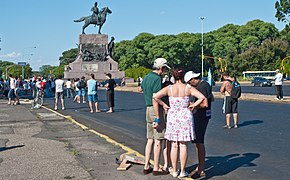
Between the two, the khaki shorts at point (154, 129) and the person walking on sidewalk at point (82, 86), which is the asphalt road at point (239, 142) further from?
the person walking on sidewalk at point (82, 86)

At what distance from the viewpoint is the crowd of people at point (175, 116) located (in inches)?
257

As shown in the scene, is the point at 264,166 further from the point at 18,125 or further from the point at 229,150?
the point at 18,125

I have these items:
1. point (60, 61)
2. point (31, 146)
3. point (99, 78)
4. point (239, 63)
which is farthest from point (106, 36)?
point (60, 61)

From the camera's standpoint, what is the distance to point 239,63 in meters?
89.6

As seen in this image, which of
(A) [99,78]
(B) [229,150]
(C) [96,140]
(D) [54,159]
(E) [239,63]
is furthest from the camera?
(E) [239,63]

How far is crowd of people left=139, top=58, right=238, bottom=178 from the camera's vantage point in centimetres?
654

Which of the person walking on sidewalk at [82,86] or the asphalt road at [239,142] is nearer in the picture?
the asphalt road at [239,142]

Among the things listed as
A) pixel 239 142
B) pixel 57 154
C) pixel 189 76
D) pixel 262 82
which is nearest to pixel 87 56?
pixel 262 82

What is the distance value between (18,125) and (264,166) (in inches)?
348

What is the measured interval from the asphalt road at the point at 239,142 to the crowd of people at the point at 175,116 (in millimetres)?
615

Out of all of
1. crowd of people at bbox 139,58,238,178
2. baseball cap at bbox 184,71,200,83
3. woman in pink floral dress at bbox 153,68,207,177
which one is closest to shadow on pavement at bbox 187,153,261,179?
crowd of people at bbox 139,58,238,178

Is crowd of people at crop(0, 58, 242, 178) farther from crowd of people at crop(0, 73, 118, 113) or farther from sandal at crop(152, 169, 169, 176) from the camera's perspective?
crowd of people at crop(0, 73, 118, 113)

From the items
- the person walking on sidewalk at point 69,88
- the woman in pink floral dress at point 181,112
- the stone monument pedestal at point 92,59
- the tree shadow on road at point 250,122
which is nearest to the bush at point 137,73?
the stone monument pedestal at point 92,59

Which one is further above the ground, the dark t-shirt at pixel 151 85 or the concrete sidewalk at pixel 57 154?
the dark t-shirt at pixel 151 85
